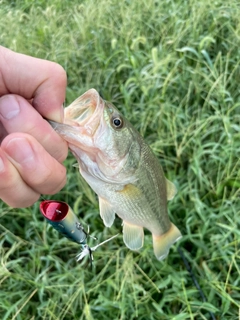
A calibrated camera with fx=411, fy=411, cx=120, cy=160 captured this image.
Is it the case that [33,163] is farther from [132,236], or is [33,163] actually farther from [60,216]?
[132,236]

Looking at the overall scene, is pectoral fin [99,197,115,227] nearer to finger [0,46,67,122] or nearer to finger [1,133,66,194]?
finger [1,133,66,194]

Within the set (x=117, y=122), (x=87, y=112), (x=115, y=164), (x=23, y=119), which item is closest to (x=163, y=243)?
(x=115, y=164)

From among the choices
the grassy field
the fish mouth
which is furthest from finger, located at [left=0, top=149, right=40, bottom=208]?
the grassy field

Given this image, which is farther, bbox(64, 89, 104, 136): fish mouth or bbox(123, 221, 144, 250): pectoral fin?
bbox(123, 221, 144, 250): pectoral fin

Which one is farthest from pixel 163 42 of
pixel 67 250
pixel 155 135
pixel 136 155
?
pixel 136 155

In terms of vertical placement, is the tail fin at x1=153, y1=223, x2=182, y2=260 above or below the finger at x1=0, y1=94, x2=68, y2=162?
below

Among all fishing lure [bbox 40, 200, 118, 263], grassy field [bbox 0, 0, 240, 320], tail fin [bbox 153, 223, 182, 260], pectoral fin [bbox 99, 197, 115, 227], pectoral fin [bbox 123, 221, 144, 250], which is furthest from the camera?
grassy field [bbox 0, 0, 240, 320]

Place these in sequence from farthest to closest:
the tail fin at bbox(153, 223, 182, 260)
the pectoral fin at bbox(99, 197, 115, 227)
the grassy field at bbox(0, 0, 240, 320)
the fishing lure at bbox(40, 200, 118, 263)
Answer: the grassy field at bbox(0, 0, 240, 320)
the tail fin at bbox(153, 223, 182, 260)
the pectoral fin at bbox(99, 197, 115, 227)
the fishing lure at bbox(40, 200, 118, 263)
